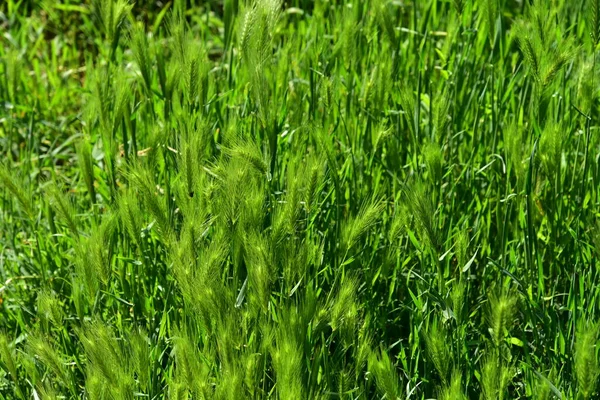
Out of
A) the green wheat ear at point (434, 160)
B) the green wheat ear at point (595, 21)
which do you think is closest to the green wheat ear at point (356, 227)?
the green wheat ear at point (434, 160)

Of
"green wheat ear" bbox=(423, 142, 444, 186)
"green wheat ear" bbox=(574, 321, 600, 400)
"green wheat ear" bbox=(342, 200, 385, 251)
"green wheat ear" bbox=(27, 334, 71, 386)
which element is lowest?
"green wheat ear" bbox=(27, 334, 71, 386)

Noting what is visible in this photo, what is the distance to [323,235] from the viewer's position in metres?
2.24

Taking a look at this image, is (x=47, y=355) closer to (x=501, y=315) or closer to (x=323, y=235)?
(x=323, y=235)

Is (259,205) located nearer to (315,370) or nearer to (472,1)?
(315,370)

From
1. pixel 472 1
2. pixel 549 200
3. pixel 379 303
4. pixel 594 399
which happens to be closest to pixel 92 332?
pixel 379 303

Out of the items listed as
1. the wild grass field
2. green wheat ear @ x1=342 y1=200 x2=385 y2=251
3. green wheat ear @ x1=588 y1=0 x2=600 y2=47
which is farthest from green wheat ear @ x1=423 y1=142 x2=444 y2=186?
green wheat ear @ x1=588 y1=0 x2=600 y2=47

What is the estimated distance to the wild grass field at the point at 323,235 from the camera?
5.76 ft

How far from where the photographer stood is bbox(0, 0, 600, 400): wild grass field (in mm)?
1756

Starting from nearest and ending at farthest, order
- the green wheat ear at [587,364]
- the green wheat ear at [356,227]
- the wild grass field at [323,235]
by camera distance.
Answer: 1. the green wheat ear at [587,364]
2. the wild grass field at [323,235]
3. the green wheat ear at [356,227]

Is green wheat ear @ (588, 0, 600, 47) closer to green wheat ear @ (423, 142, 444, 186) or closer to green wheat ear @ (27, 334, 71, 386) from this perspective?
green wheat ear @ (423, 142, 444, 186)

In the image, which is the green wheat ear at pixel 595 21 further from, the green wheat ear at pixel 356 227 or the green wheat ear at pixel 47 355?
the green wheat ear at pixel 47 355

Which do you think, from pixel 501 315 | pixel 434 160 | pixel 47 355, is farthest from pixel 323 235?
pixel 47 355

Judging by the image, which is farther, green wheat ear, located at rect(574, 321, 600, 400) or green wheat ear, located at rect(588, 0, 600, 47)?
green wheat ear, located at rect(588, 0, 600, 47)

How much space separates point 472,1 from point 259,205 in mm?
1338
